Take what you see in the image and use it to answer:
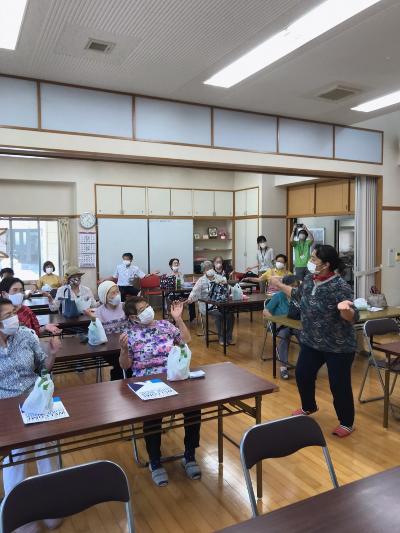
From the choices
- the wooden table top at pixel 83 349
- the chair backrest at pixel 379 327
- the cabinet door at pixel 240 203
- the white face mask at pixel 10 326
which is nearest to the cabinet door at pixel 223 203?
the cabinet door at pixel 240 203

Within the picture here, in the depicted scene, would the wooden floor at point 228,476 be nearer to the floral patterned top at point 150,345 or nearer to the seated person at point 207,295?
the floral patterned top at point 150,345

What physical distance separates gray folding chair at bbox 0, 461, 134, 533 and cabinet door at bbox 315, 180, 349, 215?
770 centimetres

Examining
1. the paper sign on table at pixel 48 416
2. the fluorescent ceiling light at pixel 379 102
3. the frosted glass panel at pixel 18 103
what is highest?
the fluorescent ceiling light at pixel 379 102

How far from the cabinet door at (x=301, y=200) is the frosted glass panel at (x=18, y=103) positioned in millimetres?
6174

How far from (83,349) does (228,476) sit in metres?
1.47

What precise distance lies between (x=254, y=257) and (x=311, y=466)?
7204 mm

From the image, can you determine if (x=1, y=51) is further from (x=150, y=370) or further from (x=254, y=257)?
(x=254, y=257)

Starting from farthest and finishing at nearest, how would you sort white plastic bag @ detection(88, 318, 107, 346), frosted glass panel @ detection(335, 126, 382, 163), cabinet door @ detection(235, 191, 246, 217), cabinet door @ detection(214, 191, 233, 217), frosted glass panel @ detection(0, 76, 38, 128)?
1. cabinet door @ detection(214, 191, 233, 217)
2. cabinet door @ detection(235, 191, 246, 217)
3. frosted glass panel @ detection(335, 126, 382, 163)
4. frosted glass panel @ detection(0, 76, 38, 128)
5. white plastic bag @ detection(88, 318, 107, 346)

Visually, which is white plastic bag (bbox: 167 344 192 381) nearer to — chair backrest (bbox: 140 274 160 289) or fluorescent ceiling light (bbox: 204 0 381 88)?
fluorescent ceiling light (bbox: 204 0 381 88)

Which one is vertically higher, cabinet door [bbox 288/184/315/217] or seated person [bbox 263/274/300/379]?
cabinet door [bbox 288/184/315/217]

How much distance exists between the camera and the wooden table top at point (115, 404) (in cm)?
205

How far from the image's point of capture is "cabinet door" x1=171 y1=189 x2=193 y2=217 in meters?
10.0

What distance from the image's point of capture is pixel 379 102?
5840 millimetres

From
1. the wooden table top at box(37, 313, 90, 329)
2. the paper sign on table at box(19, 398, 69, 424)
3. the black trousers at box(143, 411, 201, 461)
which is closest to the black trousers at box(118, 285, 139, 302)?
the wooden table top at box(37, 313, 90, 329)
